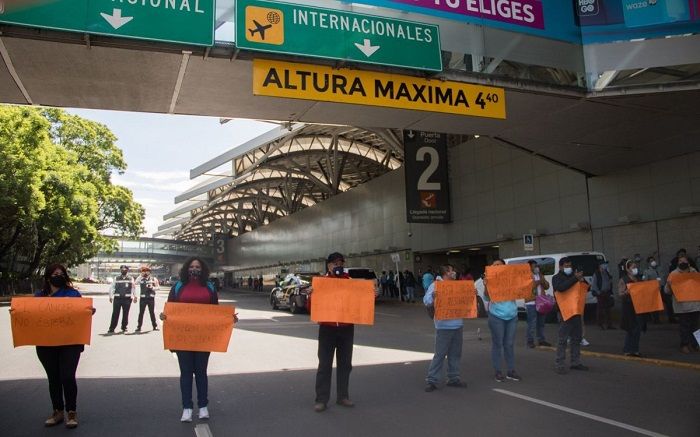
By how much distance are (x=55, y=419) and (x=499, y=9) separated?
414 inches

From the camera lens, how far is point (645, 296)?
9.83m

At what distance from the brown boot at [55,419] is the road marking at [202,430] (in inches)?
57.9

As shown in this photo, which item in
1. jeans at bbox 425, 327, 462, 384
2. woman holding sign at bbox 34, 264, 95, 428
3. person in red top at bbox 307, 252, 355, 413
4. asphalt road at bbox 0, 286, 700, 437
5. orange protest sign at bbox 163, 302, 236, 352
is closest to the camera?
asphalt road at bbox 0, 286, 700, 437

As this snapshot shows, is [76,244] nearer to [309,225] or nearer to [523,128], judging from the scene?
[309,225]

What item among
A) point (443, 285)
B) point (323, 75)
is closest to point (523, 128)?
point (323, 75)

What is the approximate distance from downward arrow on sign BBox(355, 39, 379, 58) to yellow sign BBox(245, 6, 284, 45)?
138cm

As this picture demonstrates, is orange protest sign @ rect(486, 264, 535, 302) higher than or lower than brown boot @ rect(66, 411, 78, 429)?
higher

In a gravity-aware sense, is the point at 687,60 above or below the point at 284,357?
above

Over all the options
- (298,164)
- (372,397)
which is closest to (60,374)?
(372,397)

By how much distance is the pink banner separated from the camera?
10672mm

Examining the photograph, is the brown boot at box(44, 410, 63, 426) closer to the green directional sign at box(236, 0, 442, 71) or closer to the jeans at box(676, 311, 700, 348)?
the green directional sign at box(236, 0, 442, 71)

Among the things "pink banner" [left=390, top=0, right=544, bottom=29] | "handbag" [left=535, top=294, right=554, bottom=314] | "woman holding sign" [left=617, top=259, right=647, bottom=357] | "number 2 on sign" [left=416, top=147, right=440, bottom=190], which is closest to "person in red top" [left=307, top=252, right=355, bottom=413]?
"handbag" [left=535, top=294, right=554, bottom=314]

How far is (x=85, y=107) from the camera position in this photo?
1048 cm

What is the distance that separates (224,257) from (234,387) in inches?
3202
